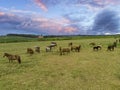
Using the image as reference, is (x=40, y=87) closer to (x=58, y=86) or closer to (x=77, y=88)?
(x=58, y=86)

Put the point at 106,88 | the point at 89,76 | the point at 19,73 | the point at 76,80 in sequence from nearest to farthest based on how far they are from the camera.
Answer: the point at 106,88
the point at 76,80
the point at 89,76
the point at 19,73

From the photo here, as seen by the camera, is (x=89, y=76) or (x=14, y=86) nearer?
(x=14, y=86)

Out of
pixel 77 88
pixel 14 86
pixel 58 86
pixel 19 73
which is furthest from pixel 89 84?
pixel 19 73

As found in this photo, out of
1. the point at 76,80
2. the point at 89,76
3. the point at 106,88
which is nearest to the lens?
the point at 106,88

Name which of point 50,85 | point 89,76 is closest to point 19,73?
point 50,85

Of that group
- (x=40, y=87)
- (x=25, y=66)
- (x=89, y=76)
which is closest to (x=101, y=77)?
(x=89, y=76)

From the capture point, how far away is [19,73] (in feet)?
75.1

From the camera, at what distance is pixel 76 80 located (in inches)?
774

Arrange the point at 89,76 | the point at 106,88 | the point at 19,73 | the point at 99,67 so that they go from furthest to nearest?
the point at 99,67 < the point at 19,73 < the point at 89,76 < the point at 106,88

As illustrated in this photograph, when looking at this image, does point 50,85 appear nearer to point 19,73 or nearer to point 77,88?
point 77,88

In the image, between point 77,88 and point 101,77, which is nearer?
point 77,88

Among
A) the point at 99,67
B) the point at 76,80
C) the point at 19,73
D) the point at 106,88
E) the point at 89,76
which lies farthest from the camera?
the point at 99,67

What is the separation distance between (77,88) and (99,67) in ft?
28.0

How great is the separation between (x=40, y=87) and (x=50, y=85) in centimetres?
96
